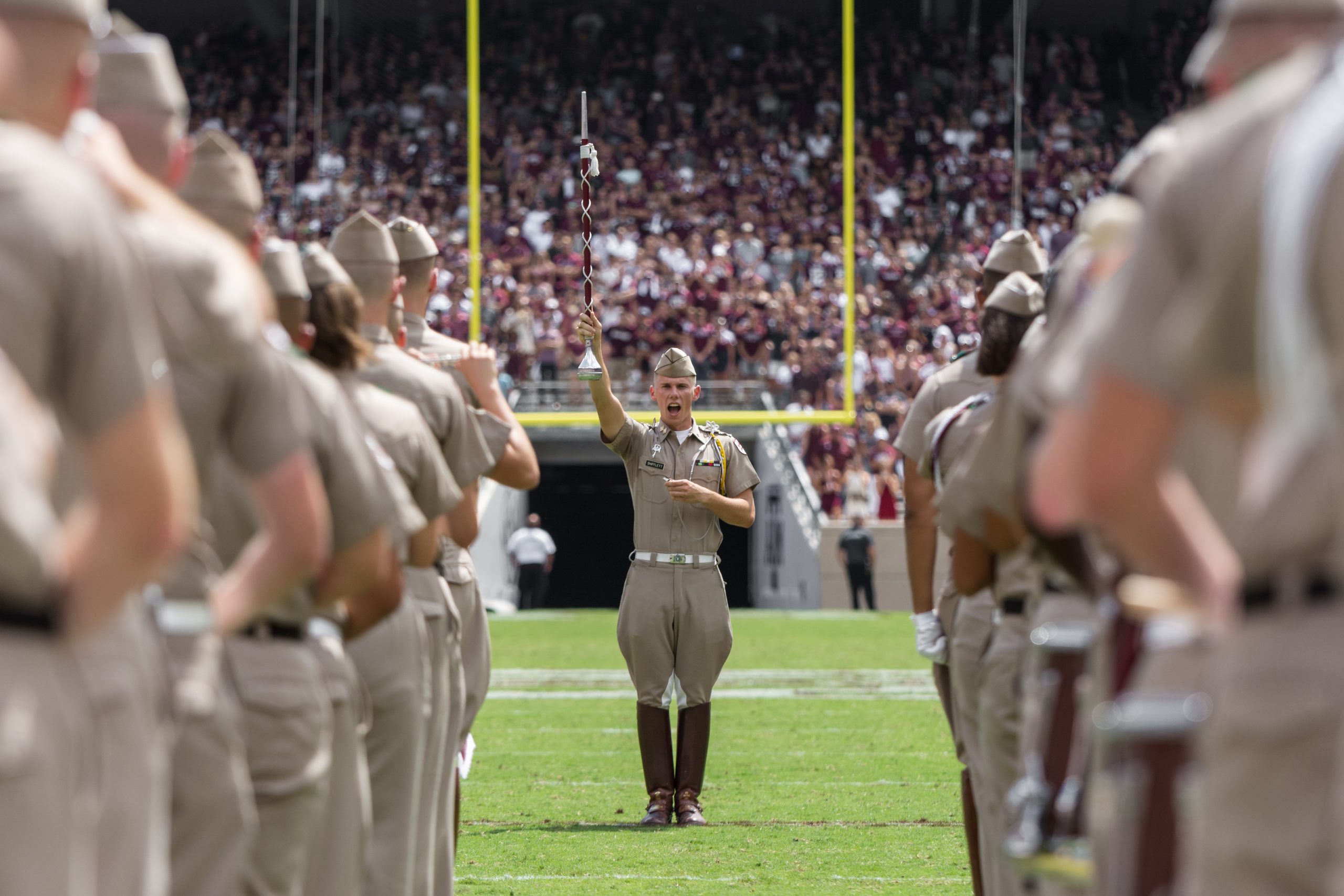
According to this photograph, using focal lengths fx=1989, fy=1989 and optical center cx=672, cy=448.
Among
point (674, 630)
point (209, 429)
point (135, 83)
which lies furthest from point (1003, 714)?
point (674, 630)

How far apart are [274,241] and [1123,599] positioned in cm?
215

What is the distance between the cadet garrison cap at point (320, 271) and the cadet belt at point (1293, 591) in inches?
107

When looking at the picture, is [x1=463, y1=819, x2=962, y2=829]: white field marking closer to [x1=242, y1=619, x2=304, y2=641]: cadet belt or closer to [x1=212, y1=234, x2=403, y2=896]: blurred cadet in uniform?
[x1=212, y1=234, x2=403, y2=896]: blurred cadet in uniform

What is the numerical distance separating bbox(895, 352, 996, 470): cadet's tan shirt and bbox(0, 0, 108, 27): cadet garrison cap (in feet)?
13.2

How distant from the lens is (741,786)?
9.55 metres

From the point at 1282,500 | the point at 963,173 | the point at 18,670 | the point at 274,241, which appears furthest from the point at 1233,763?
the point at 963,173

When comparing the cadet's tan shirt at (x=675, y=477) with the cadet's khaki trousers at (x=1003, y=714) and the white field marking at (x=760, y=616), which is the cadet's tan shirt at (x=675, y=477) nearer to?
the cadet's khaki trousers at (x=1003, y=714)

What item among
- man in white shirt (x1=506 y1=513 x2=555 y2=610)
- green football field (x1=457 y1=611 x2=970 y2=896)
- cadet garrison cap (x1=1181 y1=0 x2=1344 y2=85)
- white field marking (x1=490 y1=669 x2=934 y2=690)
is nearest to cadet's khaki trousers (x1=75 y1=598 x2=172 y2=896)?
cadet garrison cap (x1=1181 y1=0 x2=1344 y2=85)

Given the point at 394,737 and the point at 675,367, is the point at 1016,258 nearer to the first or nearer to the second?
the point at 394,737

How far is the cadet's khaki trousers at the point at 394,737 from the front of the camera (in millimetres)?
4520

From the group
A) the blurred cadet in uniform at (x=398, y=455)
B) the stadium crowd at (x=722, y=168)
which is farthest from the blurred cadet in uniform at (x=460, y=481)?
the stadium crowd at (x=722, y=168)

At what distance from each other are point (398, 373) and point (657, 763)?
3.69 m

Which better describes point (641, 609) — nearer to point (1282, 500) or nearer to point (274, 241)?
point (274, 241)

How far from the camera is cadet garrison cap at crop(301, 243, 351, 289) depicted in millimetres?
4359
